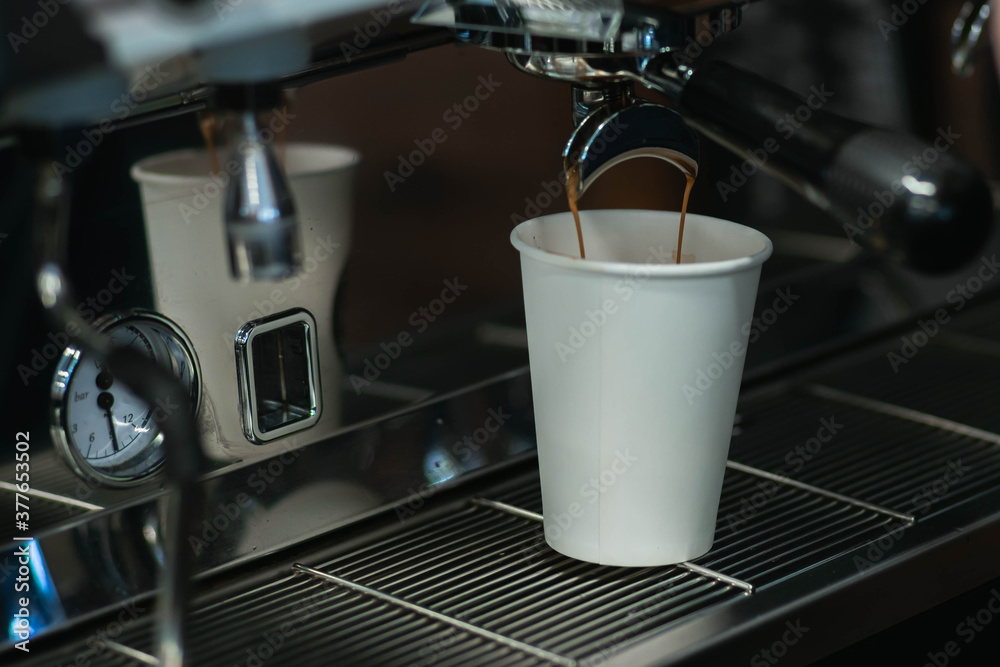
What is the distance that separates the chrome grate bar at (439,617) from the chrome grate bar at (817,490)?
0.80 ft

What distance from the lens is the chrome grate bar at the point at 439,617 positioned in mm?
546

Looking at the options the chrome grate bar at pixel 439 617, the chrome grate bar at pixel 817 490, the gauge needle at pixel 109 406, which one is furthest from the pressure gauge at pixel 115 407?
the chrome grate bar at pixel 817 490

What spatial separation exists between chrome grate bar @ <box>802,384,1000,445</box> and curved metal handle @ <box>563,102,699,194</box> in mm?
327

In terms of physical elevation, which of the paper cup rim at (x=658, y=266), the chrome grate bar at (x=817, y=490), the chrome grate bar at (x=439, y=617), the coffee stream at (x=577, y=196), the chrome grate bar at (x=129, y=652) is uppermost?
the coffee stream at (x=577, y=196)

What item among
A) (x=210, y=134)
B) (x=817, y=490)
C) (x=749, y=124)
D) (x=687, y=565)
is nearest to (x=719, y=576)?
(x=687, y=565)

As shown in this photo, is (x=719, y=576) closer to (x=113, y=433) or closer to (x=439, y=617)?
(x=439, y=617)

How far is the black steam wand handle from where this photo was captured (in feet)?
1.46

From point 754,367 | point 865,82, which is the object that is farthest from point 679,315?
point 865,82

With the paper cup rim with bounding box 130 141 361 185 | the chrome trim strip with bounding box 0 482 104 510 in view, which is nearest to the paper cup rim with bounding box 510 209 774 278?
the paper cup rim with bounding box 130 141 361 185

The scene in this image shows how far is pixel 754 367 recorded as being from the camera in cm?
88

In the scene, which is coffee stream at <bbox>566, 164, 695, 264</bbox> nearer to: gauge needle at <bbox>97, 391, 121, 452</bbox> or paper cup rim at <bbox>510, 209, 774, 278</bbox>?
paper cup rim at <bbox>510, 209, 774, 278</bbox>

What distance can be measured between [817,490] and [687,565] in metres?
0.13

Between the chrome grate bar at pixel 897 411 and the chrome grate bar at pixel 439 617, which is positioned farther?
the chrome grate bar at pixel 897 411

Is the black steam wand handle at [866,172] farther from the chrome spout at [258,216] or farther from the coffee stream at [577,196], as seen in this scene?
the chrome spout at [258,216]
